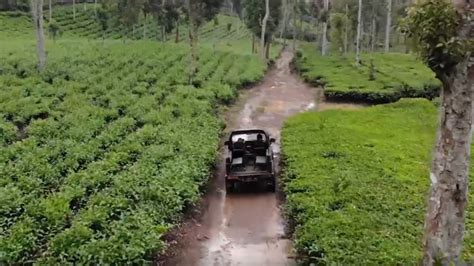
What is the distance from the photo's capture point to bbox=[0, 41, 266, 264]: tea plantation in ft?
34.8

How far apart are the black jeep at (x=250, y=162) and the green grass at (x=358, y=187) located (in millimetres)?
625

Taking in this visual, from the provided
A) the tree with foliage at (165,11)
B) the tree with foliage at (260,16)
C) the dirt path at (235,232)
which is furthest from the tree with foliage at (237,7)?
the dirt path at (235,232)

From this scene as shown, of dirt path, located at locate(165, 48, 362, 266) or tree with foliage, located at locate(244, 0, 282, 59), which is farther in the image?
tree with foliage, located at locate(244, 0, 282, 59)

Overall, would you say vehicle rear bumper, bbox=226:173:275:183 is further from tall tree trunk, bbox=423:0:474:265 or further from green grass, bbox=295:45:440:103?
green grass, bbox=295:45:440:103

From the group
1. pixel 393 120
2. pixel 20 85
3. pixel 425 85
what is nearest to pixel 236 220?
pixel 393 120

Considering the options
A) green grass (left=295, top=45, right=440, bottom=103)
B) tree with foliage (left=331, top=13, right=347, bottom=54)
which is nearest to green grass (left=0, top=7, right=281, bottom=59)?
tree with foliage (left=331, top=13, right=347, bottom=54)

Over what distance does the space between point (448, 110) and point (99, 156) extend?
11.1 meters

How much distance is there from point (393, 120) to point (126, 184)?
46.2 ft

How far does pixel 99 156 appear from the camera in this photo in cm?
1678

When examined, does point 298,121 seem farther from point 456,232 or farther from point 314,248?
point 456,232

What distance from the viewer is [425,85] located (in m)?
33.1

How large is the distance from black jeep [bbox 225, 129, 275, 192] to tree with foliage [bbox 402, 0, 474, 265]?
291 inches

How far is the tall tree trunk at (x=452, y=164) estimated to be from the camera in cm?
807

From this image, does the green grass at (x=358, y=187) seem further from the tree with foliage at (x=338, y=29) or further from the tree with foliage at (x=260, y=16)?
the tree with foliage at (x=338, y=29)
